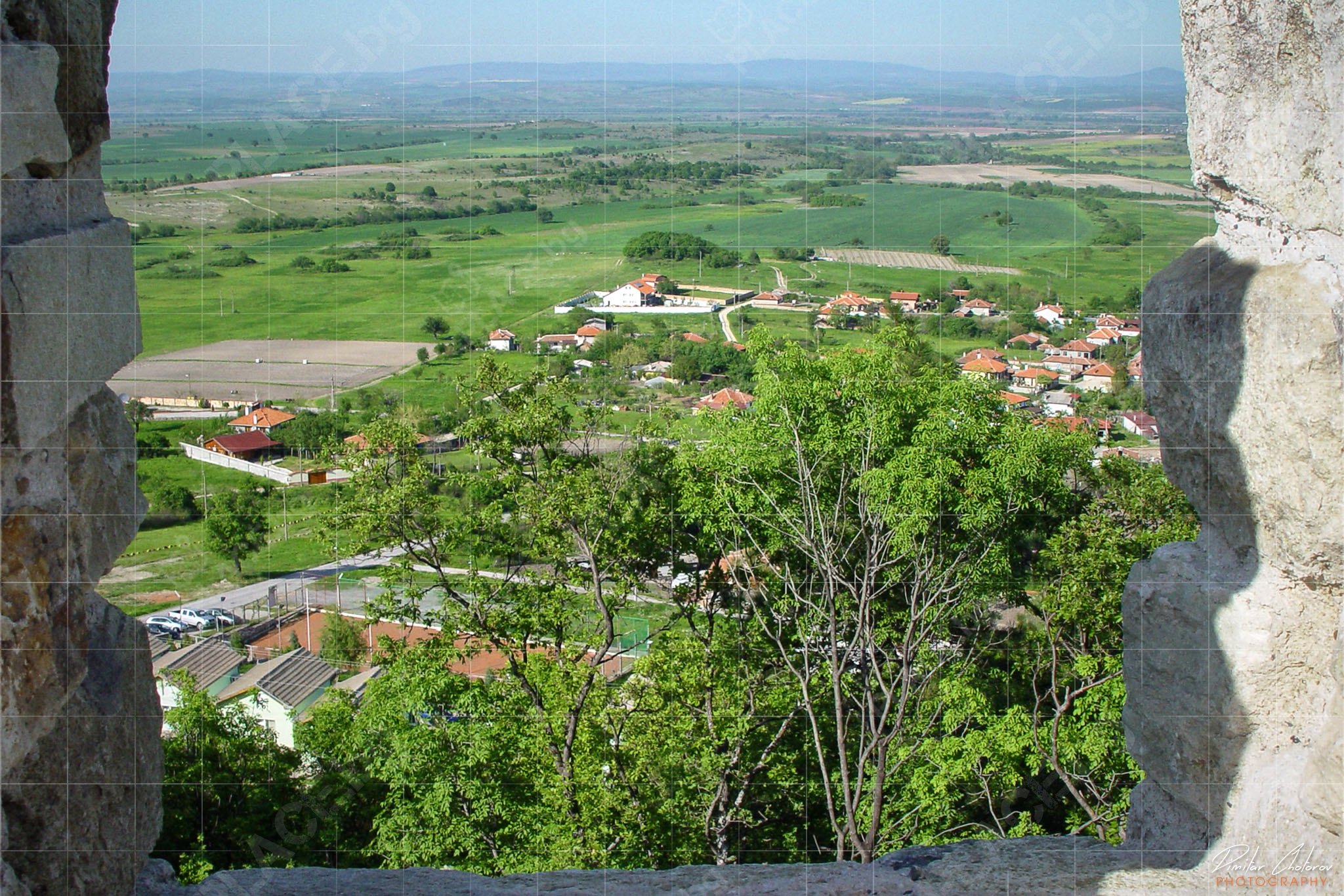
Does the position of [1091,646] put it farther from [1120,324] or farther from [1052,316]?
[1052,316]

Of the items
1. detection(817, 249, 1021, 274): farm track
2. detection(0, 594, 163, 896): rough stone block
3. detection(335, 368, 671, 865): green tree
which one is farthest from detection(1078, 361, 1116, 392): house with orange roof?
detection(0, 594, 163, 896): rough stone block

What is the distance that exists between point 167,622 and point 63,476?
43.4 ft

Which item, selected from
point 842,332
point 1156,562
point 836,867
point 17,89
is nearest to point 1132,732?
point 1156,562

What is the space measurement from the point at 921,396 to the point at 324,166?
455 inches

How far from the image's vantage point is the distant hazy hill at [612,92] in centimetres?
755

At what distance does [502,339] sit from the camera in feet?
46.8

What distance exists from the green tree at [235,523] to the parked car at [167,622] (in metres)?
1.06

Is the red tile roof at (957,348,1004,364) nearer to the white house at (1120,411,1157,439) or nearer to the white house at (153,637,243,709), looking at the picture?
the white house at (1120,411,1157,439)

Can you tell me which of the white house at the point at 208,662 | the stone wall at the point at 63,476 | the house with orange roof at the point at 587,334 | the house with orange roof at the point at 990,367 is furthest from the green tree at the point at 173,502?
the stone wall at the point at 63,476

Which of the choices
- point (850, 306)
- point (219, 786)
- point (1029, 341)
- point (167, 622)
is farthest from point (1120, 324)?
point (167, 622)

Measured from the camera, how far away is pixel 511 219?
18312 mm

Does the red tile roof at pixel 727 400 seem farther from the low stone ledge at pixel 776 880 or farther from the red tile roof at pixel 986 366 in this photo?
the low stone ledge at pixel 776 880

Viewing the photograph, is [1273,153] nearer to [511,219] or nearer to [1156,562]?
[1156,562]

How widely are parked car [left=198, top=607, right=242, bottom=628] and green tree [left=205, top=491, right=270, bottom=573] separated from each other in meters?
0.75
